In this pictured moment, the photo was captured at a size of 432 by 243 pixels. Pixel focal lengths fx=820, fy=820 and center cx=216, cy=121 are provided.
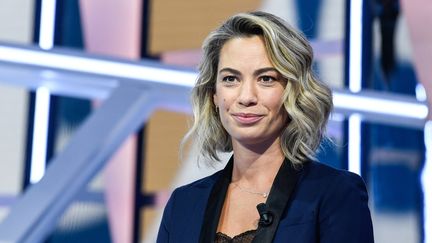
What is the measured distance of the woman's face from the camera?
3.65 feet

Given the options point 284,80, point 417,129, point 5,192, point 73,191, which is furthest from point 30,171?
point 284,80

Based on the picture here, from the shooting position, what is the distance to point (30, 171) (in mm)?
2396

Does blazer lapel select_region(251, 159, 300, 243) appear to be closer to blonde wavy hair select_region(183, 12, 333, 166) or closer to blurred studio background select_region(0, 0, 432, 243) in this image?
blonde wavy hair select_region(183, 12, 333, 166)

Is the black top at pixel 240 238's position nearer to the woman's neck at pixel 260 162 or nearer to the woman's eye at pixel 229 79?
the woman's neck at pixel 260 162

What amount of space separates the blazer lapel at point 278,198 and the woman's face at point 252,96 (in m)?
0.05

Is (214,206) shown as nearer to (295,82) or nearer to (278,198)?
(278,198)

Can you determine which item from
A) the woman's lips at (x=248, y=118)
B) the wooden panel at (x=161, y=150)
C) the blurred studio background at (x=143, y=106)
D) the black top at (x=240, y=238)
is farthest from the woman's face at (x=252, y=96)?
the wooden panel at (x=161, y=150)

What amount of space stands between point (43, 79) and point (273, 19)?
1.34 metres

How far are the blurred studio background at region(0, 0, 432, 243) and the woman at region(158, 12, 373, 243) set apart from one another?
1.06 m

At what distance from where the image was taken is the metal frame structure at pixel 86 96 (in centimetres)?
216

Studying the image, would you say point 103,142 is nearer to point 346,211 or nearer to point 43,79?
point 43,79

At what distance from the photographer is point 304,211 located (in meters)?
1.08

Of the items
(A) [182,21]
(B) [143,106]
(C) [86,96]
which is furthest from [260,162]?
(A) [182,21]

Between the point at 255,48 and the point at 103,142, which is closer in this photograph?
the point at 255,48
